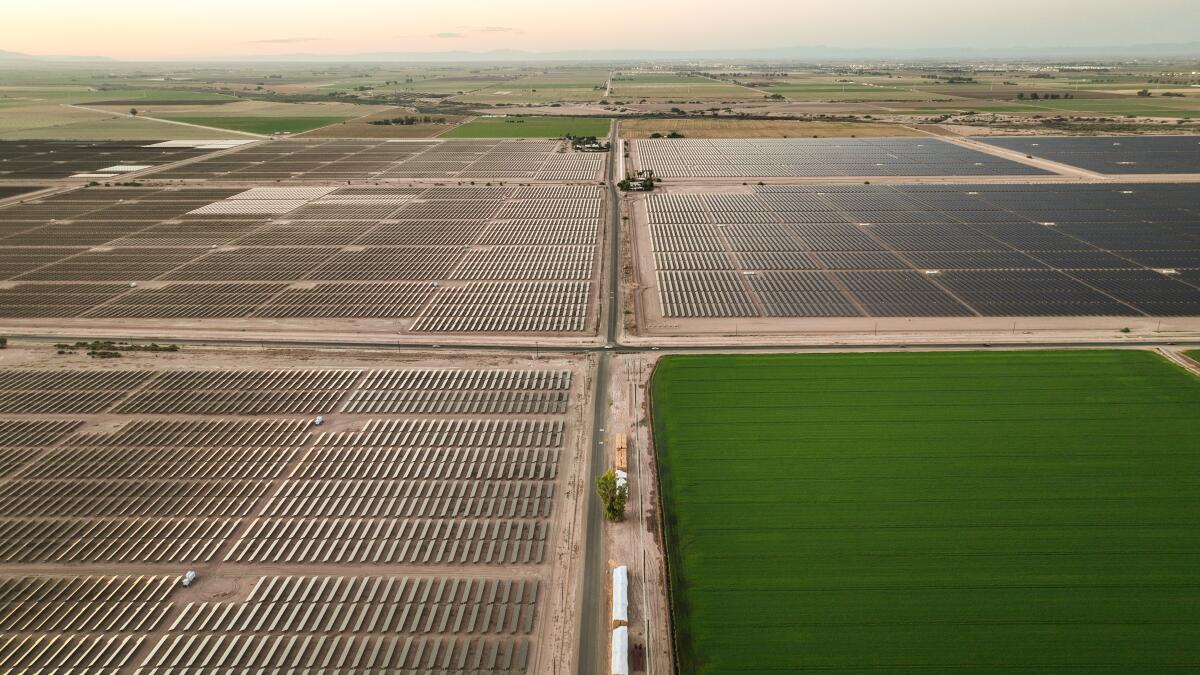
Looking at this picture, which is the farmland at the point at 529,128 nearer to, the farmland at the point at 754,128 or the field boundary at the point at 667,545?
the farmland at the point at 754,128

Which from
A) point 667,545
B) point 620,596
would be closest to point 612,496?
point 667,545

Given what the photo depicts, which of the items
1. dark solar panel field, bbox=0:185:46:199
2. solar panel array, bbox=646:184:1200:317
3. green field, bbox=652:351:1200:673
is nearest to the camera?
green field, bbox=652:351:1200:673

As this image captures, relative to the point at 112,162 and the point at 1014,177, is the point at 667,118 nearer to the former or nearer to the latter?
the point at 1014,177

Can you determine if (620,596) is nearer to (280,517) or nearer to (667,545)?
(667,545)

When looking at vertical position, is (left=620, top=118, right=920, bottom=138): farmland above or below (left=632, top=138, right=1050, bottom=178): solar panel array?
above

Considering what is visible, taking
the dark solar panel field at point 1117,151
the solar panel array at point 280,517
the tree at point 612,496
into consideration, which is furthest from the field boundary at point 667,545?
the dark solar panel field at point 1117,151

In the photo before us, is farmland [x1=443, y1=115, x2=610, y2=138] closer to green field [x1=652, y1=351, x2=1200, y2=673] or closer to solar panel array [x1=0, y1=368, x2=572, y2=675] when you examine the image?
solar panel array [x1=0, y1=368, x2=572, y2=675]

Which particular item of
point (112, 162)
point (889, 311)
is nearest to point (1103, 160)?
point (889, 311)

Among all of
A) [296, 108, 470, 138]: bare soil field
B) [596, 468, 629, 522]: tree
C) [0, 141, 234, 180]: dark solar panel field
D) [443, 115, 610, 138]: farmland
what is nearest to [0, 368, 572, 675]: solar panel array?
[596, 468, 629, 522]: tree
